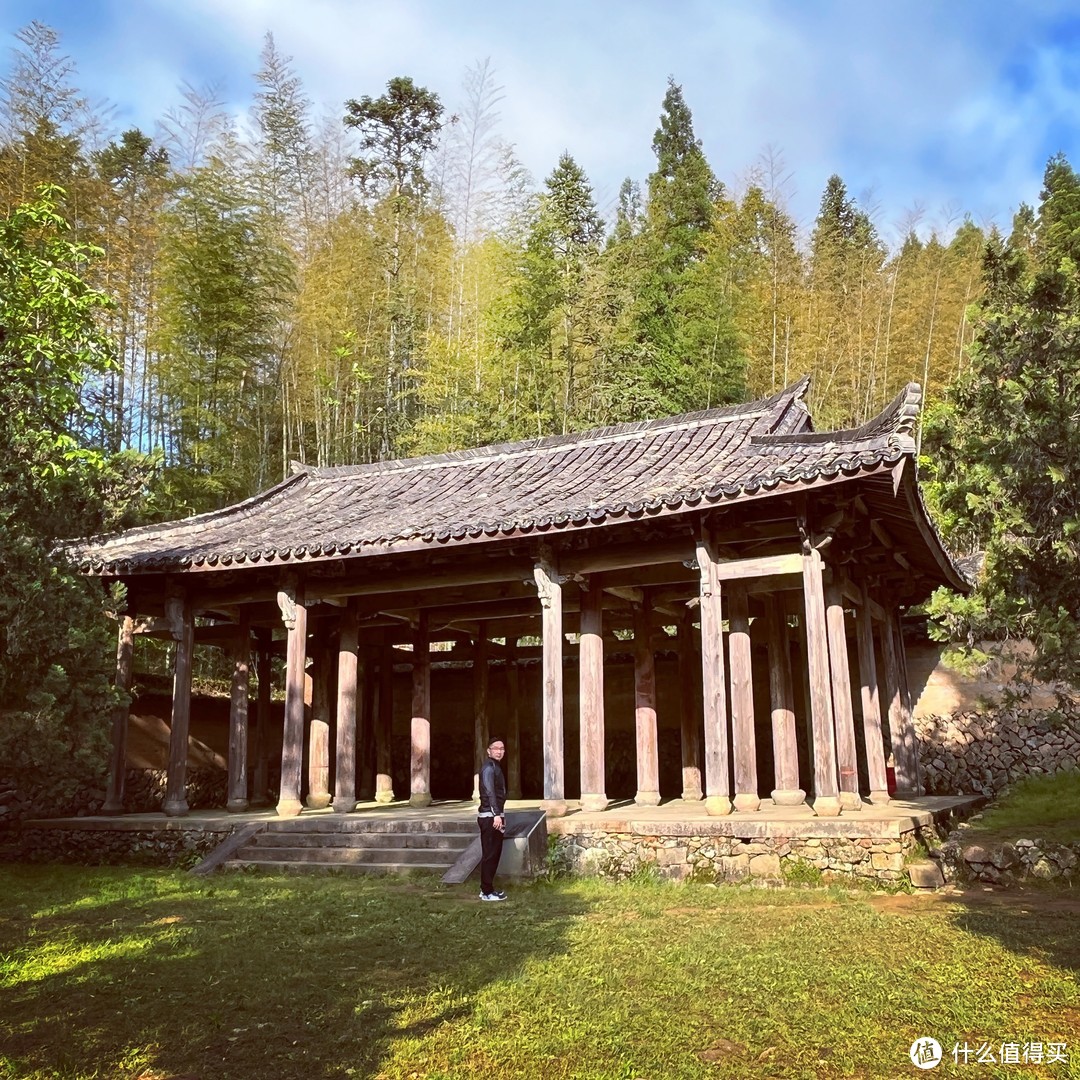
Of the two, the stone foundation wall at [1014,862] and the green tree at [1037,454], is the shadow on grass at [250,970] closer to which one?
the stone foundation wall at [1014,862]

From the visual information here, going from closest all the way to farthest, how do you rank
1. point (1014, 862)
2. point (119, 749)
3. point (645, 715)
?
point (1014, 862) → point (645, 715) → point (119, 749)

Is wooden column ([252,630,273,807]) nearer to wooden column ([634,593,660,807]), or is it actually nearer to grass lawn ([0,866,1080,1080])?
wooden column ([634,593,660,807])

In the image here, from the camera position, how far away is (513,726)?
50.3 feet

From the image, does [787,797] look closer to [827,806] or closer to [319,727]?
[827,806]

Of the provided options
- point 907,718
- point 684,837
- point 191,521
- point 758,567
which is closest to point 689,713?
point 907,718

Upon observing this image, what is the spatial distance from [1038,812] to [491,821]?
20.5 feet

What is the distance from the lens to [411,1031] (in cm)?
435

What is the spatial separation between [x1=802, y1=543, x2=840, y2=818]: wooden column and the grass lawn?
1.26 metres

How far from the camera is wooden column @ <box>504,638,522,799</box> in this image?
1488 centimetres

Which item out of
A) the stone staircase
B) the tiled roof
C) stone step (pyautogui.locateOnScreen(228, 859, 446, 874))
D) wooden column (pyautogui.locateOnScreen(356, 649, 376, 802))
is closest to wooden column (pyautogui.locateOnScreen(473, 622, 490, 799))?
wooden column (pyautogui.locateOnScreen(356, 649, 376, 802))

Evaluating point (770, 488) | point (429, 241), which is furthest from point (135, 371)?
point (770, 488)

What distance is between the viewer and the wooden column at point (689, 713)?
41.7ft

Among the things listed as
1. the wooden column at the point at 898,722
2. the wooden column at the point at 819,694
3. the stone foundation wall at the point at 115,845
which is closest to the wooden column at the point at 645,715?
the wooden column at the point at 819,694

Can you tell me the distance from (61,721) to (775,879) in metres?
6.39
